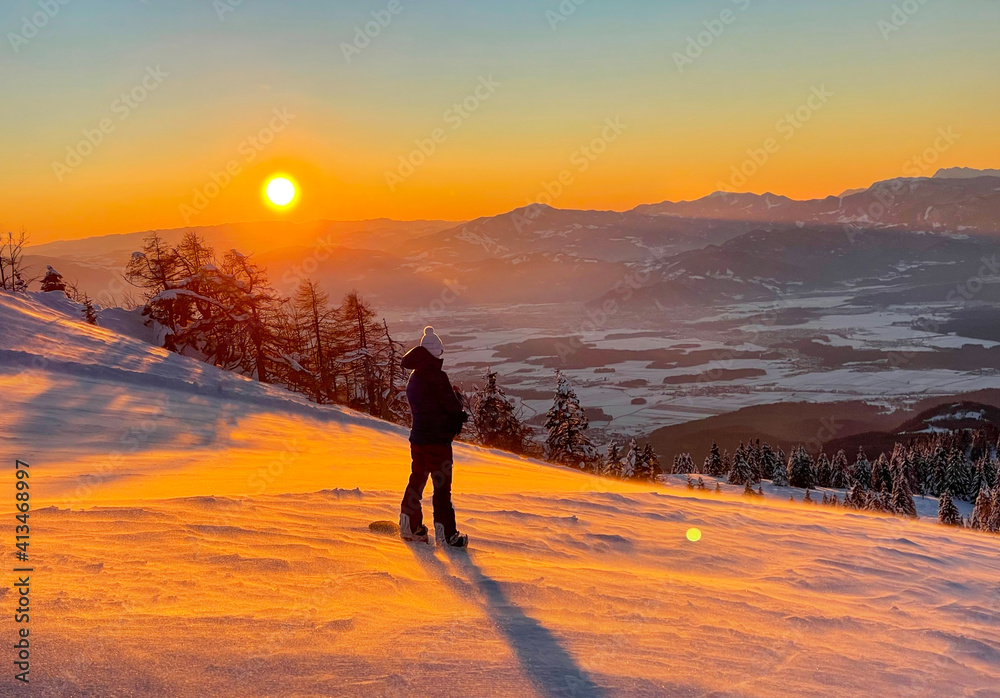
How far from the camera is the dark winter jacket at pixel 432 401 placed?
585 centimetres

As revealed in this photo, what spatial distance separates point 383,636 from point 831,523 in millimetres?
8304

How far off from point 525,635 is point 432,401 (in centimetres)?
246

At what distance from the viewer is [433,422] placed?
19.3ft

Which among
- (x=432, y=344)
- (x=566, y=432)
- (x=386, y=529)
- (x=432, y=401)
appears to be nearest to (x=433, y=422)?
(x=432, y=401)

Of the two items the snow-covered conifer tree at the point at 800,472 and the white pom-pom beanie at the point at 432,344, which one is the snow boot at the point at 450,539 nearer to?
the white pom-pom beanie at the point at 432,344

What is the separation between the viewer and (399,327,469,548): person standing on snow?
5.85 meters

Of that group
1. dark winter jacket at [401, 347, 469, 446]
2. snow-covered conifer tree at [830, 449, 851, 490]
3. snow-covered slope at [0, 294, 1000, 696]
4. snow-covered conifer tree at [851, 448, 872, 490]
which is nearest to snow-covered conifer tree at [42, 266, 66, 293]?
snow-covered slope at [0, 294, 1000, 696]

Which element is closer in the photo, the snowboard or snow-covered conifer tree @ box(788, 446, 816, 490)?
the snowboard

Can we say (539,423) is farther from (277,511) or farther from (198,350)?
(277,511)

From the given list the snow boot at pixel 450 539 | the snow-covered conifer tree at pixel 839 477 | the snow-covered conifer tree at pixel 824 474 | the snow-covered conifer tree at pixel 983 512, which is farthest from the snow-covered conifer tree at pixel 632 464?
the snow boot at pixel 450 539

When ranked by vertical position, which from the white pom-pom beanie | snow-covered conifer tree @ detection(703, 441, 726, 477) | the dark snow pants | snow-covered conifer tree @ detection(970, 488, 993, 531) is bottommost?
snow-covered conifer tree @ detection(970, 488, 993, 531)

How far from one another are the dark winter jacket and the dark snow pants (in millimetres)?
106

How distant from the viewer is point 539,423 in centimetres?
15412

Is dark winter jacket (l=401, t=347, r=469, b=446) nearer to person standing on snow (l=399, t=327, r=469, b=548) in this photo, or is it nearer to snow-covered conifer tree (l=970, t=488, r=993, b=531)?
person standing on snow (l=399, t=327, r=469, b=548)
